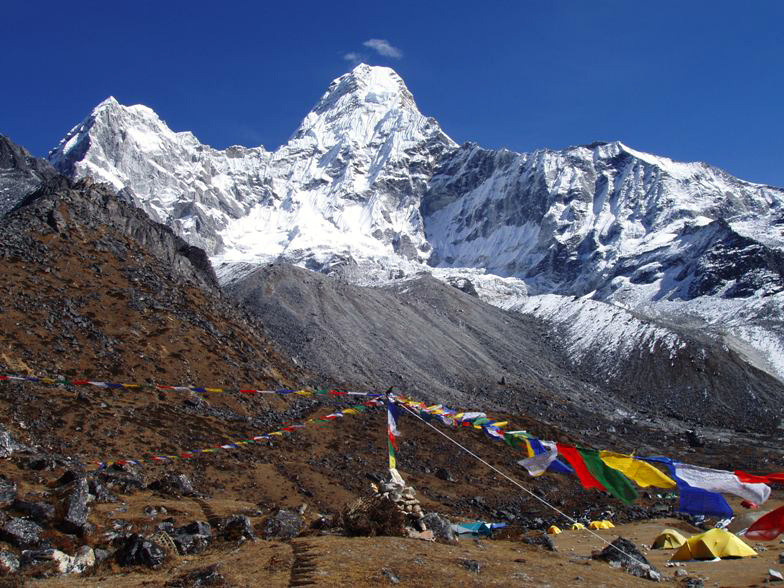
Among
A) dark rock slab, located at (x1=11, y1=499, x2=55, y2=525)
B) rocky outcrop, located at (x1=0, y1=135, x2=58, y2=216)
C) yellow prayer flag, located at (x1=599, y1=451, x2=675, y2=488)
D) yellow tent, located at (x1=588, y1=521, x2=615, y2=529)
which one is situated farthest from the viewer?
rocky outcrop, located at (x1=0, y1=135, x2=58, y2=216)

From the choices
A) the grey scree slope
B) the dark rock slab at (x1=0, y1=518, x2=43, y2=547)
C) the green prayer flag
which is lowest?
the dark rock slab at (x1=0, y1=518, x2=43, y2=547)

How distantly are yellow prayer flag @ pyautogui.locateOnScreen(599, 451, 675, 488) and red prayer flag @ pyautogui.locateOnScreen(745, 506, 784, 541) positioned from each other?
87.2 inches

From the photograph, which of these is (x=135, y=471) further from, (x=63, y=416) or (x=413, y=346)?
(x=413, y=346)

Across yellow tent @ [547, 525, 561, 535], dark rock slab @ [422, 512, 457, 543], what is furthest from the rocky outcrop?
dark rock slab @ [422, 512, 457, 543]

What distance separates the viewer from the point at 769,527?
50.0ft

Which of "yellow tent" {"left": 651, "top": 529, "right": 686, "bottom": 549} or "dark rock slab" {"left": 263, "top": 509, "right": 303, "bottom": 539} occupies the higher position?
"dark rock slab" {"left": 263, "top": 509, "right": 303, "bottom": 539}

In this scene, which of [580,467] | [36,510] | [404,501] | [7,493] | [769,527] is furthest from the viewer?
[404,501]

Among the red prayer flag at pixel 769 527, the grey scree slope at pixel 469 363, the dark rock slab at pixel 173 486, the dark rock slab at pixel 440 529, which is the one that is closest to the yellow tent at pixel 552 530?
the dark rock slab at pixel 440 529

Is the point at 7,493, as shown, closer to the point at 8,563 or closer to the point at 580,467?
the point at 8,563

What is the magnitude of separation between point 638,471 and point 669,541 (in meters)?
14.6

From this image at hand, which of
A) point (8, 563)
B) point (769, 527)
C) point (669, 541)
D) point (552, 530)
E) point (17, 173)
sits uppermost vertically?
point (17, 173)

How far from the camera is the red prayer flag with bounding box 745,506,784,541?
49.9 ft

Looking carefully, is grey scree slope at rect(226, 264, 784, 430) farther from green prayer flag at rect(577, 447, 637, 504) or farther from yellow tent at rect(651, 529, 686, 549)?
green prayer flag at rect(577, 447, 637, 504)

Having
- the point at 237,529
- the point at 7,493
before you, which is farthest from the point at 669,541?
the point at 7,493
